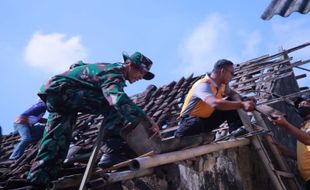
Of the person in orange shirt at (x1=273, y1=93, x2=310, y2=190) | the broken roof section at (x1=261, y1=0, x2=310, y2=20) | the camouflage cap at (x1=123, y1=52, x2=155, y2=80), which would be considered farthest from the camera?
the person in orange shirt at (x1=273, y1=93, x2=310, y2=190)

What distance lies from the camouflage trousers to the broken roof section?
150 centimetres

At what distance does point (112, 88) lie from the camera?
4039 millimetres

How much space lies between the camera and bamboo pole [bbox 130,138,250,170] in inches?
146

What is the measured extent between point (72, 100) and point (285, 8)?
6.31ft

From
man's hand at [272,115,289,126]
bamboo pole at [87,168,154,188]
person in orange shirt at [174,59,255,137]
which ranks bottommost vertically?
bamboo pole at [87,168,154,188]

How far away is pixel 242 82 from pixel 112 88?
4.01m

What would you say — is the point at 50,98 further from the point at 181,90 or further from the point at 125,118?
the point at 181,90

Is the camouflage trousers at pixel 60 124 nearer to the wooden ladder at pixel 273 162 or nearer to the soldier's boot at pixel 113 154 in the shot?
the soldier's boot at pixel 113 154

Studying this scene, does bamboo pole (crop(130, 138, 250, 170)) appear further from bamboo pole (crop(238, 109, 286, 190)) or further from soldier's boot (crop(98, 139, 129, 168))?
soldier's boot (crop(98, 139, 129, 168))

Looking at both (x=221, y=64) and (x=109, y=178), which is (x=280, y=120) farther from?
(x=109, y=178)

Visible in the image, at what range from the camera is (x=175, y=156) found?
3996 mm

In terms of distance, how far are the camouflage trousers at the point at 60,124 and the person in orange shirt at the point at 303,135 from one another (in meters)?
1.77

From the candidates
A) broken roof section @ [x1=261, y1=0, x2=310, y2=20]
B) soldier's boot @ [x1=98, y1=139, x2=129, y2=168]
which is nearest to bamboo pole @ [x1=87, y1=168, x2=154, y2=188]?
soldier's boot @ [x1=98, y1=139, x2=129, y2=168]

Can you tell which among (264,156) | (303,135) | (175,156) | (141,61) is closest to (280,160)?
(264,156)
